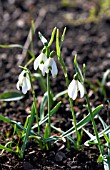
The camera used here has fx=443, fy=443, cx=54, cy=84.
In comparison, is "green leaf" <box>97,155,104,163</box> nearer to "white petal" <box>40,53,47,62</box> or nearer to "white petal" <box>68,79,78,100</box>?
"white petal" <box>68,79,78,100</box>

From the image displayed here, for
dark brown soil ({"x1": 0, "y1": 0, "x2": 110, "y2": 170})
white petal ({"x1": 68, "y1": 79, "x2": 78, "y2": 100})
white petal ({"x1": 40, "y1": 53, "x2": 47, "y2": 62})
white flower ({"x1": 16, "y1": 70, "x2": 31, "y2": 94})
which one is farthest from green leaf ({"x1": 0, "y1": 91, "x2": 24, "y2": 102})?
white petal ({"x1": 68, "y1": 79, "x2": 78, "y2": 100})

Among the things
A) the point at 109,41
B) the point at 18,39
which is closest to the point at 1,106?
the point at 18,39

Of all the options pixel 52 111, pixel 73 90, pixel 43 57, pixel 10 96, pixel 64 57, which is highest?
pixel 64 57

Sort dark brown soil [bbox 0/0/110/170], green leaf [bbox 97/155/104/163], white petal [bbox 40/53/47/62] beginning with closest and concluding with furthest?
white petal [bbox 40/53/47/62] < green leaf [bbox 97/155/104/163] < dark brown soil [bbox 0/0/110/170]

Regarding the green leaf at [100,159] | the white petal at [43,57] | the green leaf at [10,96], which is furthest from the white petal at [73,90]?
the green leaf at [10,96]

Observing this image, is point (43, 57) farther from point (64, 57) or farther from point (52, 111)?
point (64, 57)

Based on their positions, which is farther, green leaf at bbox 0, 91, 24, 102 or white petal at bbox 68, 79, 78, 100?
green leaf at bbox 0, 91, 24, 102

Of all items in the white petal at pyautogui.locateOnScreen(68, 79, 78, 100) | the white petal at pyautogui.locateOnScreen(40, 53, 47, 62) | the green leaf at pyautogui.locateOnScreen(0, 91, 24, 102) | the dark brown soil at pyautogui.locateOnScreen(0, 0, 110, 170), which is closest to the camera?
the white petal at pyautogui.locateOnScreen(68, 79, 78, 100)

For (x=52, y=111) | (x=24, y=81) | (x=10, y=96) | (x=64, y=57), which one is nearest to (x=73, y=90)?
(x=24, y=81)

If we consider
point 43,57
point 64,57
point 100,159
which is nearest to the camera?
point 43,57
